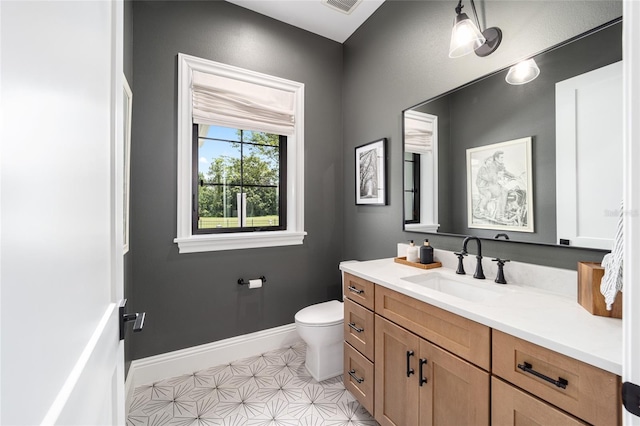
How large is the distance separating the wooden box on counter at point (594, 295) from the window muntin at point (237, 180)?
2117 millimetres

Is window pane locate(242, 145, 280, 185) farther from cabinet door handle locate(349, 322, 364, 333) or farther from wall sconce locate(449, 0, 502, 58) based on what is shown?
wall sconce locate(449, 0, 502, 58)

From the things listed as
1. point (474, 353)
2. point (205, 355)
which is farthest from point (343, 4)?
point (205, 355)

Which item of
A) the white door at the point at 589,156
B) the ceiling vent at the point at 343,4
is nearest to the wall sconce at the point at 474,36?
the white door at the point at 589,156

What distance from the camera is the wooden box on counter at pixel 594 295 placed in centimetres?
92

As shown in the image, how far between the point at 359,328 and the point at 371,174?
4.25 feet

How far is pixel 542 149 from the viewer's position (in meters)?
1.29

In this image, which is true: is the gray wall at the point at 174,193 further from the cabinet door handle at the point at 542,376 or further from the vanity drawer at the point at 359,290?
the cabinet door handle at the point at 542,376

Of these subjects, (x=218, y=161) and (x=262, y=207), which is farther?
(x=262, y=207)

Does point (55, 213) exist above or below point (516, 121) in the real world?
below

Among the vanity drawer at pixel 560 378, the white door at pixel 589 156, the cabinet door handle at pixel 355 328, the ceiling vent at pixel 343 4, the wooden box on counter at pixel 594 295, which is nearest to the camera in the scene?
the vanity drawer at pixel 560 378

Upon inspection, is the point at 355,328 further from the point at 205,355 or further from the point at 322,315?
the point at 205,355

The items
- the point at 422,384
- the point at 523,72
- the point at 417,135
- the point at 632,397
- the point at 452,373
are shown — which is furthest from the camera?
the point at 417,135

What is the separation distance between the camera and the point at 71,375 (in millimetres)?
444

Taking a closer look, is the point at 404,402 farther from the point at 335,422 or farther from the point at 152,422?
the point at 152,422
